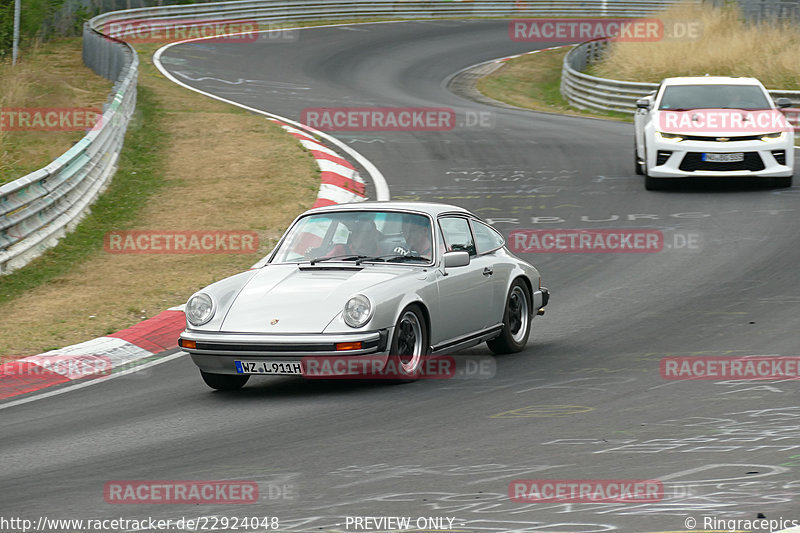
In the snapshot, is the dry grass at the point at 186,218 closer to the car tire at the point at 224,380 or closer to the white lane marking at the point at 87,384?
the white lane marking at the point at 87,384

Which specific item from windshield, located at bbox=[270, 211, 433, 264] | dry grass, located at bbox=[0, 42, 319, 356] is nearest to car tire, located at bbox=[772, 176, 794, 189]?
dry grass, located at bbox=[0, 42, 319, 356]

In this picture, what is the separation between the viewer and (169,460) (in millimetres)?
6770

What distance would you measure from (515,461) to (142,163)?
1393 cm

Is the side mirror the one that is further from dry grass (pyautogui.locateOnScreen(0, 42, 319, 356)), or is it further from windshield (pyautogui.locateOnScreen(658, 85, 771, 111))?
windshield (pyautogui.locateOnScreen(658, 85, 771, 111))

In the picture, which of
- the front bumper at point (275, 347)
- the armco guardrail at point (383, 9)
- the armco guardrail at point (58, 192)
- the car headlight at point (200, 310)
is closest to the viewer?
the front bumper at point (275, 347)

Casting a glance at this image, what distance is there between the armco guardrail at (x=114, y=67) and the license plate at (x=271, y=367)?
5.59 m

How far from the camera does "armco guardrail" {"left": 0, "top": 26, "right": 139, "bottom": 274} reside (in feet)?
43.4

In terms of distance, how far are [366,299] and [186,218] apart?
7.93 metres

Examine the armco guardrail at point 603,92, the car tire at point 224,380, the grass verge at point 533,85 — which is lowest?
the grass verge at point 533,85

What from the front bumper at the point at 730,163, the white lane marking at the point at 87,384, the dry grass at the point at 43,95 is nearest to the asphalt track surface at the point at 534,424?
the white lane marking at the point at 87,384

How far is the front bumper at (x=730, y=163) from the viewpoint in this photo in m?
17.3

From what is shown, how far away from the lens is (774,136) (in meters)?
17.4

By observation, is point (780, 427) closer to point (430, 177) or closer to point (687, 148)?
point (687, 148)

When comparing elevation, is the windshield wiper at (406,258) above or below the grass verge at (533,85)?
above
